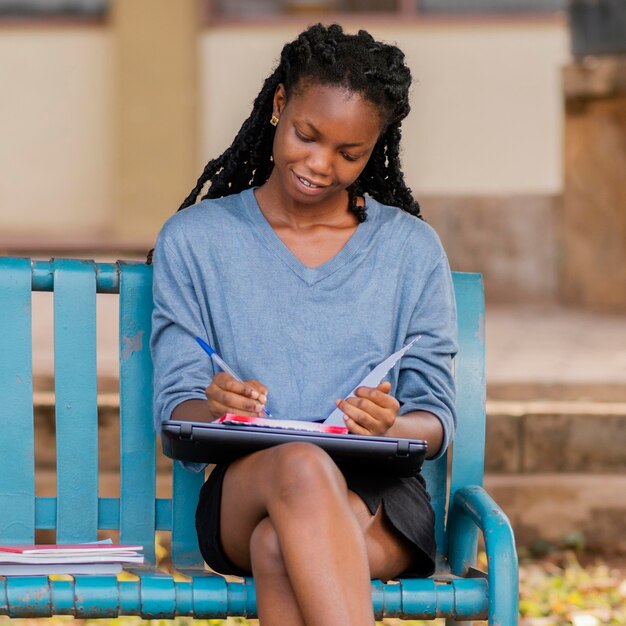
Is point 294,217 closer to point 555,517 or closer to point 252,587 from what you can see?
point 252,587

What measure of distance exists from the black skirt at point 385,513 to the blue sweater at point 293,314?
179mm

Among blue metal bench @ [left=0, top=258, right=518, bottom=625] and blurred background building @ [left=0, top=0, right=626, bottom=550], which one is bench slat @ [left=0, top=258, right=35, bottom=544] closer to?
blue metal bench @ [left=0, top=258, right=518, bottom=625]

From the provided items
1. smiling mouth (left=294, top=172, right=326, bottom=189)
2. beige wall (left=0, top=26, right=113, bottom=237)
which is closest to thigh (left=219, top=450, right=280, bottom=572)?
smiling mouth (left=294, top=172, right=326, bottom=189)

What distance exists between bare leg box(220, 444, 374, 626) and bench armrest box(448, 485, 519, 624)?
0.33 meters

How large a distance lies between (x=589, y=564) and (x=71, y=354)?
2.19 metres

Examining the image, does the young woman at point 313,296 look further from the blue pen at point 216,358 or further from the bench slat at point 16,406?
the bench slat at point 16,406

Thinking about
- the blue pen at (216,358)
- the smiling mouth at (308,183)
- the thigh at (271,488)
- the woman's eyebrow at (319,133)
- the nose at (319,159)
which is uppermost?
the woman's eyebrow at (319,133)

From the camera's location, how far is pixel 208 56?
358 inches

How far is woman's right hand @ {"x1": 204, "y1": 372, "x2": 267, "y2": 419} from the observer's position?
2.84m

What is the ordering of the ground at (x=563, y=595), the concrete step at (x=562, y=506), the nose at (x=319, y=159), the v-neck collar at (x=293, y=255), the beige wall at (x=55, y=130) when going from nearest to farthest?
the nose at (x=319, y=159) < the v-neck collar at (x=293, y=255) < the ground at (x=563, y=595) < the concrete step at (x=562, y=506) < the beige wall at (x=55, y=130)

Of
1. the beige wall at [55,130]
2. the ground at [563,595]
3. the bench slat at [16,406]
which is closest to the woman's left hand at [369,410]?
the bench slat at [16,406]

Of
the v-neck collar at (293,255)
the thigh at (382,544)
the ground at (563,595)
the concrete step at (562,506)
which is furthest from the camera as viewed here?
the concrete step at (562,506)

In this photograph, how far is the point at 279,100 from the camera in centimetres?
325

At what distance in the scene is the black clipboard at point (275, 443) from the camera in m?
2.78
